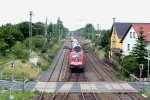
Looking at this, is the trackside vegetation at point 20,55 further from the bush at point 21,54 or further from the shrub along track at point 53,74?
the shrub along track at point 53,74

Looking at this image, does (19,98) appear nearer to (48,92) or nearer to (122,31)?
(48,92)

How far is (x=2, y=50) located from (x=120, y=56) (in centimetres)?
1886

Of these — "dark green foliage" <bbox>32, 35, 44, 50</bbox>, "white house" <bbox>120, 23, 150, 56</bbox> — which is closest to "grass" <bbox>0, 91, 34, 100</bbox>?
"white house" <bbox>120, 23, 150, 56</bbox>

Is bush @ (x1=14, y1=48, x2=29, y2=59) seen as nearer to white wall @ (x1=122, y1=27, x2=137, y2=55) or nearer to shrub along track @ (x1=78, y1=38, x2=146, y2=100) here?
shrub along track @ (x1=78, y1=38, x2=146, y2=100)

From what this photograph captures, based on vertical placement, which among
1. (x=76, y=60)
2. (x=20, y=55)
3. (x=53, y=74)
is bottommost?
(x=53, y=74)

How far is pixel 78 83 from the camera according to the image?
41.7m

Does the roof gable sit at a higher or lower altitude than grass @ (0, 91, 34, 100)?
higher

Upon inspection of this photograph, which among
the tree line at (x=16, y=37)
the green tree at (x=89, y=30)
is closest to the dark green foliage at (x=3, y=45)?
the tree line at (x=16, y=37)

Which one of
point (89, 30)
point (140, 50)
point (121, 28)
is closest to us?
point (140, 50)

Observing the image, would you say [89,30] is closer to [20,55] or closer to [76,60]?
[20,55]

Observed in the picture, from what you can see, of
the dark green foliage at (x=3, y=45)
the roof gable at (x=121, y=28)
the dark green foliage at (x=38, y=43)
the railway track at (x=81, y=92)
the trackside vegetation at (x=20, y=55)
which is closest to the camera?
the railway track at (x=81, y=92)

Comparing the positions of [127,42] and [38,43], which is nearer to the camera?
[127,42]

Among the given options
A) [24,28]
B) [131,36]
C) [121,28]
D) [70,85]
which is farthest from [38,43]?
[70,85]

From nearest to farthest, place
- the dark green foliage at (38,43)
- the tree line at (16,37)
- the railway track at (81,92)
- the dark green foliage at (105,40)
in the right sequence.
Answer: the railway track at (81,92)
the tree line at (16,37)
the dark green foliage at (38,43)
the dark green foliage at (105,40)
